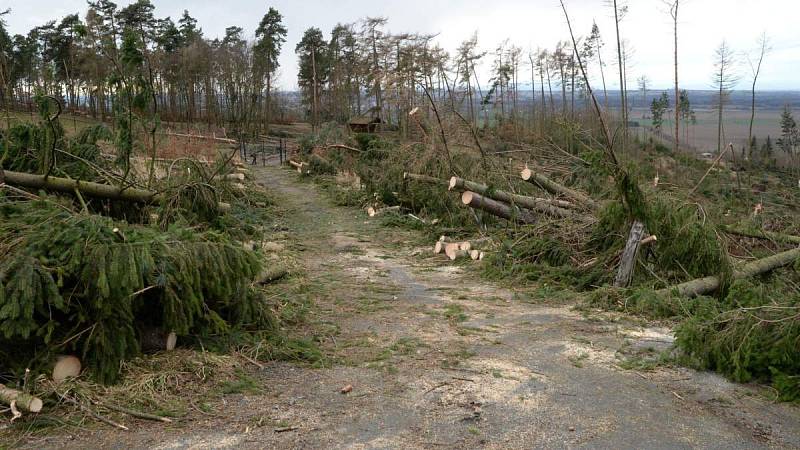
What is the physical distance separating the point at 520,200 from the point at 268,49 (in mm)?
31502

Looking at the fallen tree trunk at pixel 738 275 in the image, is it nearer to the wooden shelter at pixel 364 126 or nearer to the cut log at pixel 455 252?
the cut log at pixel 455 252

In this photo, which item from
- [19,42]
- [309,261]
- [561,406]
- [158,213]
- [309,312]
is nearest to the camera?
[561,406]

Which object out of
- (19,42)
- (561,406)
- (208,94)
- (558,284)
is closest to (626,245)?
(558,284)

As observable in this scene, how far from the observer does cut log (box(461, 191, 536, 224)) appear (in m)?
10.4

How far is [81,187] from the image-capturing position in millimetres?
6809

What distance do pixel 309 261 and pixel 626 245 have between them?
451cm

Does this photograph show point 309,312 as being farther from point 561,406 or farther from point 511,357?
point 561,406

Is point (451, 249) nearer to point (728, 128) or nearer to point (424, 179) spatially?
point (424, 179)

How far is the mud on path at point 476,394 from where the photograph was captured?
150 inches

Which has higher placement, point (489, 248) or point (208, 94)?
point (208, 94)

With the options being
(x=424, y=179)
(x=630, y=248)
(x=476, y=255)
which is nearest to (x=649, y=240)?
(x=630, y=248)

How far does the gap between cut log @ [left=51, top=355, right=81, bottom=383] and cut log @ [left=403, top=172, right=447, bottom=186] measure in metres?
8.89

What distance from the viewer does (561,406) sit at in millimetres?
4305

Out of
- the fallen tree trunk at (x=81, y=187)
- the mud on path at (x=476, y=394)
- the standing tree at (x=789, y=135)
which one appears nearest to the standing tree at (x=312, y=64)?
the standing tree at (x=789, y=135)
